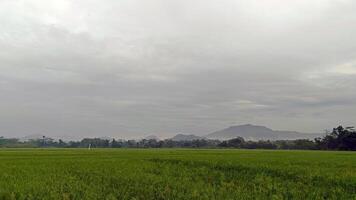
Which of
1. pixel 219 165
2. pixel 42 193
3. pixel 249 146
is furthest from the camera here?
pixel 249 146

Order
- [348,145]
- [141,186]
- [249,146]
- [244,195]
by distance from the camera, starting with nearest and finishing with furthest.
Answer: [244,195], [141,186], [348,145], [249,146]

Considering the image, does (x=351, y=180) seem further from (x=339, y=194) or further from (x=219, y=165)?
(x=219, y=165)

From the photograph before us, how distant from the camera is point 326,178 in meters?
21.7

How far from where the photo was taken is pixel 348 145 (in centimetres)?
11650

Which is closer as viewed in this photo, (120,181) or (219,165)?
(120,181)

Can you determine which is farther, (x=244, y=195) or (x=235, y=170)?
(x=235, y=170)

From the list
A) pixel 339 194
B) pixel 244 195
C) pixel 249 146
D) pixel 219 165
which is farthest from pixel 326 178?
pixel 249 146

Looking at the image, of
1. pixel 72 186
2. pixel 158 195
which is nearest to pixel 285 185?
pixel 158 195

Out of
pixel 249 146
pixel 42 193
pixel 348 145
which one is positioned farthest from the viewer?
pixel 249 146

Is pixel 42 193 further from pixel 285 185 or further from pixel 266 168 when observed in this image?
pixel 266 168

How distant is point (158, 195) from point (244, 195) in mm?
3402

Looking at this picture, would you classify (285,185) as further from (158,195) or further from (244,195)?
(158,195)

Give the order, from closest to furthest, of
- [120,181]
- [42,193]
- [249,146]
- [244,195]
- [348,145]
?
[244,195] < [42,193] < [120,181] < [348,145] < [249,146]

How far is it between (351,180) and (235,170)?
9.64 m
